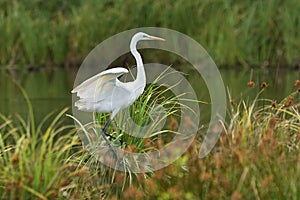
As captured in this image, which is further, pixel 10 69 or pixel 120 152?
pixel 10 69

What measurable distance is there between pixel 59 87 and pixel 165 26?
11.0ft

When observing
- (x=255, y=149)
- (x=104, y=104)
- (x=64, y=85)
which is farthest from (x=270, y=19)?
(x=255, y=149)

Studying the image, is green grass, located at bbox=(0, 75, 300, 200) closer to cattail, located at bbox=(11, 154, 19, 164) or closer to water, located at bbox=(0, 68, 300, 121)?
cattail, located at bbox=(11, 154, 19, 164)

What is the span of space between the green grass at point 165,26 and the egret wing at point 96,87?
11.1 metres

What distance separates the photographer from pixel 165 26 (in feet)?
60.2

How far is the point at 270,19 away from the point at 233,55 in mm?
1055

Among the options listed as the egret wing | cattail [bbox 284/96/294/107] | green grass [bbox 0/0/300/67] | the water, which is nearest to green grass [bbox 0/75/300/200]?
cattail [bbox 284/96/294/107]

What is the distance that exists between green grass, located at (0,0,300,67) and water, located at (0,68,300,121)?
1.63ft

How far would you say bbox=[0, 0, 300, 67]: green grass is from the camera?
57.9 ft

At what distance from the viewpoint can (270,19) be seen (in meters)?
17.7

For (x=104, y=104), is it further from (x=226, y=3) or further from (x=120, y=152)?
(x=226, y=3)

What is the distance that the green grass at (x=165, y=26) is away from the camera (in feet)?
57.9

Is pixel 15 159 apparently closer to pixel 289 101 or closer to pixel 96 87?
pixel 96 87

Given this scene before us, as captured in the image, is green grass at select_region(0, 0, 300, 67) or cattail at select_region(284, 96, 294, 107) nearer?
cattail at select_region(284, 96, 294, 107)
